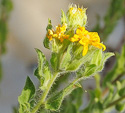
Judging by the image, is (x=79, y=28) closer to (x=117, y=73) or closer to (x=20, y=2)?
(x=117, y=73)

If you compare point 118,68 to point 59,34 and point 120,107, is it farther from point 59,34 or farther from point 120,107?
point 59,34

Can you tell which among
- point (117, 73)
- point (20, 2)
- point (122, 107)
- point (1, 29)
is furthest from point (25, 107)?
point (20, 2)

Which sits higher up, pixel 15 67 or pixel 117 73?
pixel 15 67

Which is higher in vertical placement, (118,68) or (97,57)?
(118,68)

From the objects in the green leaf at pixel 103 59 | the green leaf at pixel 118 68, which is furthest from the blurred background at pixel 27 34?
the green leaf at pixel 103 59

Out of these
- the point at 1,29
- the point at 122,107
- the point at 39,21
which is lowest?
the point at 122,107

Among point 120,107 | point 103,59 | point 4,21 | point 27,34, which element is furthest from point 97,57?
point 27,34

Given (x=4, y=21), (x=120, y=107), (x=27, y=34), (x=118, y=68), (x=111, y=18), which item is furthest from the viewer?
(x=27, y=34)
